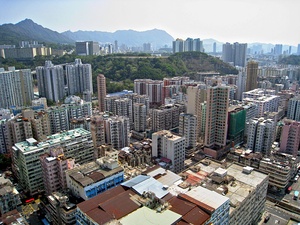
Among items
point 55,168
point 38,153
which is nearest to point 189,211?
point 55,168

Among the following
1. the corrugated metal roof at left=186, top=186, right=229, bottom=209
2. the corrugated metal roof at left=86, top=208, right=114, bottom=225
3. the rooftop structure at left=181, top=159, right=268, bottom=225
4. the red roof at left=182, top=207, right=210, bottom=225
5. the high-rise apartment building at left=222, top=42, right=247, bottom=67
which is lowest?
the rooftop structure at left=181, top=159, right=268, bottom=225

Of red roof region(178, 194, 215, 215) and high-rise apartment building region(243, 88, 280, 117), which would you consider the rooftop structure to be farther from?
high-rise apartment building region(243, 88, 280, 117)

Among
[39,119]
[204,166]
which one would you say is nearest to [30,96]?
[39,119]

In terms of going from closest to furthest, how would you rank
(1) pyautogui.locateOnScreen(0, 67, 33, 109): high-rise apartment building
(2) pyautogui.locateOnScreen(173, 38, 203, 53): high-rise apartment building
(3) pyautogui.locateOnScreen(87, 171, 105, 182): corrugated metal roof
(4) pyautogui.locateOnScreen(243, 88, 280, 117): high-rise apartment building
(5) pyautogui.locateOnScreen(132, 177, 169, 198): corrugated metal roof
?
(5) pyautogui.locateOnScreen(132, 177, 169, 198): corrugated metal roof, (3) pyautogui.locateOnScreen(87, 171, 105, 182): corrugated metal roof, (4) pyautogui.locateOnScreen(243, 88, 280, 117): high-rise apartment building, (1) pyautogui.locateOnScreen(0, 67, 33, 109): high-rise apartment building, (2) pyautogui.locateOnScreen(173, 38, 203, 53): high-rise apartment building

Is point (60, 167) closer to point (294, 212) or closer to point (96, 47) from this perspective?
point (294, 212)

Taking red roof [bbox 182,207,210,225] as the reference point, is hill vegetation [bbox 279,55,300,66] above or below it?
above

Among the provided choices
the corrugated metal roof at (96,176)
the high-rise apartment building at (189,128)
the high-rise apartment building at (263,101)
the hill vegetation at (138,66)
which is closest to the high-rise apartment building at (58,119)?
the high-rise apartment building at (189,128)

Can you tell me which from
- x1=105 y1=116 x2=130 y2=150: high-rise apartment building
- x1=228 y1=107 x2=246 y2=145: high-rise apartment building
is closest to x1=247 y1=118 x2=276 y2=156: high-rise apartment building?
x1=228 y1=107 x2=246 y2=145: high-rise apartment building
